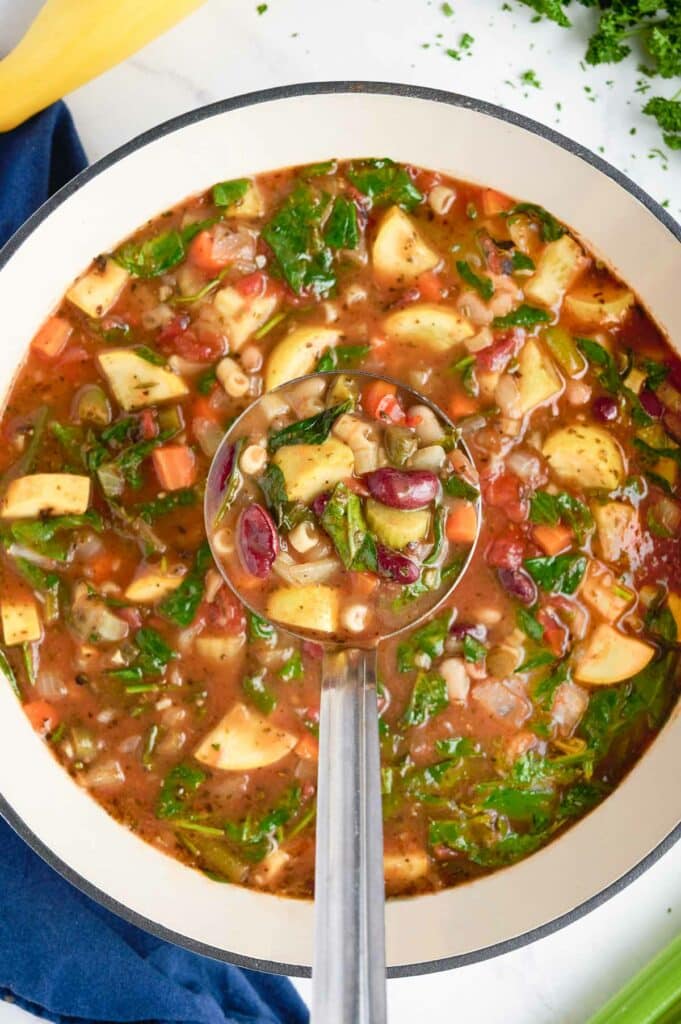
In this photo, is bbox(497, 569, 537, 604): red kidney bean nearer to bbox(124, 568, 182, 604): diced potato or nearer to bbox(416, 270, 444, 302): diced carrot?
bbox(416, 270, 444, 302): diced carrot

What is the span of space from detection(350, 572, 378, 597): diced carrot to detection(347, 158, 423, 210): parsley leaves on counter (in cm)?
148

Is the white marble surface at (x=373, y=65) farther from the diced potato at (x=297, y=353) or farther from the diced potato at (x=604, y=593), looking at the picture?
the diced potato at (x=604, y=593)

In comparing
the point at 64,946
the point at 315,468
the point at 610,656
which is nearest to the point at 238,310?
the point at 315,468

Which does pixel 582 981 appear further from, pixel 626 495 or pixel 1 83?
pixel 1 83

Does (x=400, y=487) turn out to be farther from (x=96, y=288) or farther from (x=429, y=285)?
(x=96, y=288)

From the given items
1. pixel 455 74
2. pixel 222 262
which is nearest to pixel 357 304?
pixel 222 262

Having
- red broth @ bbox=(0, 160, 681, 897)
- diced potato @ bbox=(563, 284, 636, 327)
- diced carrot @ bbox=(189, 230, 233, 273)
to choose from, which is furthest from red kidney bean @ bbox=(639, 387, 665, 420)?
diced carrot @ bbox=(189, 230, 233, 273)

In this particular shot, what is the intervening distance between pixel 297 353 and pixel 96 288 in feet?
2.67

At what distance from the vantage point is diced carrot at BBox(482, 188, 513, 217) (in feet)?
14.0

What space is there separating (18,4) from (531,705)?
3.41 meters

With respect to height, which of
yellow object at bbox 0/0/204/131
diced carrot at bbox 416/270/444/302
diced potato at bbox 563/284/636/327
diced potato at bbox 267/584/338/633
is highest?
yellow object at bbox 0/0/204/131

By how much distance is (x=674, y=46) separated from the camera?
14.5 ft

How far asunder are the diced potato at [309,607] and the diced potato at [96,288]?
1340 mm

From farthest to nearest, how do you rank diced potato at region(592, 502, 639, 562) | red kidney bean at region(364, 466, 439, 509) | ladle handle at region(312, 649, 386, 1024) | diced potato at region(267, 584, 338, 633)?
1. diced potato at region(592, 502, 639, 562)
2. diced potato at region(267, 584, 338, 633)
3. red kidney bean at region(364, 466, 439, 509)
4. ladle handle at region(312, 649, 386, 1024)
